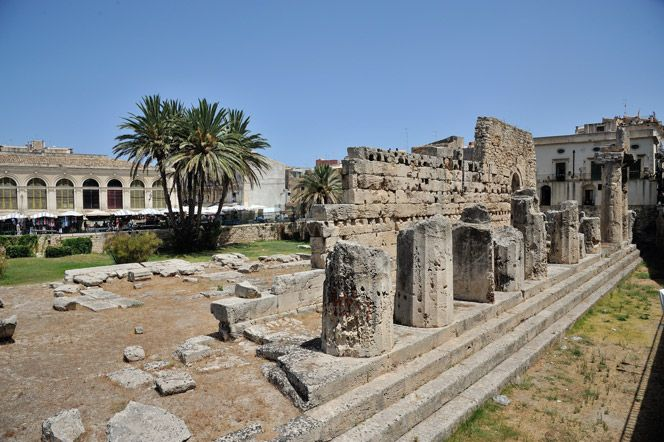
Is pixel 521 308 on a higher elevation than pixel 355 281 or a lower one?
lower

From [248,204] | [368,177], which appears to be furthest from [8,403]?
[248,204]

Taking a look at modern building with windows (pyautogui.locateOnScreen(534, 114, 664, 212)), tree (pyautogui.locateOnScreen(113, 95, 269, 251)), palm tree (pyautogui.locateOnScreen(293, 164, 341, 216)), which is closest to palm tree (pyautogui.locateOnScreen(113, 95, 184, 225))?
tree (pyautogui.locateOnScreen(113, 95, 269, 251))

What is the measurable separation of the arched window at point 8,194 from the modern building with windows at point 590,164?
144 feet

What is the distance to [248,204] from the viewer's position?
42.4m

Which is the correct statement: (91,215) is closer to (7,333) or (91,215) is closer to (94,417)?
(7,333)

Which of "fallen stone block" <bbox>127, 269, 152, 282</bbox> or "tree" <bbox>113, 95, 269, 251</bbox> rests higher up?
"tree" <bbox>113, 95, 269, 251</bbox>

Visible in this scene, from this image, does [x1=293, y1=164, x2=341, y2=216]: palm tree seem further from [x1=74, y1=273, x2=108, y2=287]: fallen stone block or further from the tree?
[x1=74, y1=273, x2=108, y2=287]: fallen stone block

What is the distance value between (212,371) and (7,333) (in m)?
4.37

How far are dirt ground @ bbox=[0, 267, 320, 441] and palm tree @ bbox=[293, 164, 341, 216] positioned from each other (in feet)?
62.8

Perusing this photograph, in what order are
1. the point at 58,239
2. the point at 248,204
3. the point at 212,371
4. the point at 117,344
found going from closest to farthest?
1. the point at 212,371
2. the point at 117,344
3. the point at 58,239
4. the point at 248,204

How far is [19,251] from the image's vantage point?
69.0 ft

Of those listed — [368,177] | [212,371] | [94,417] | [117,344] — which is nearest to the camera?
[94,417]

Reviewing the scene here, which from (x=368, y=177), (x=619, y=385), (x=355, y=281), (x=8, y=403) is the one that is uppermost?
(x=368, y=177)

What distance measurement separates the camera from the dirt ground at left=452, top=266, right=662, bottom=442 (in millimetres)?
5273
